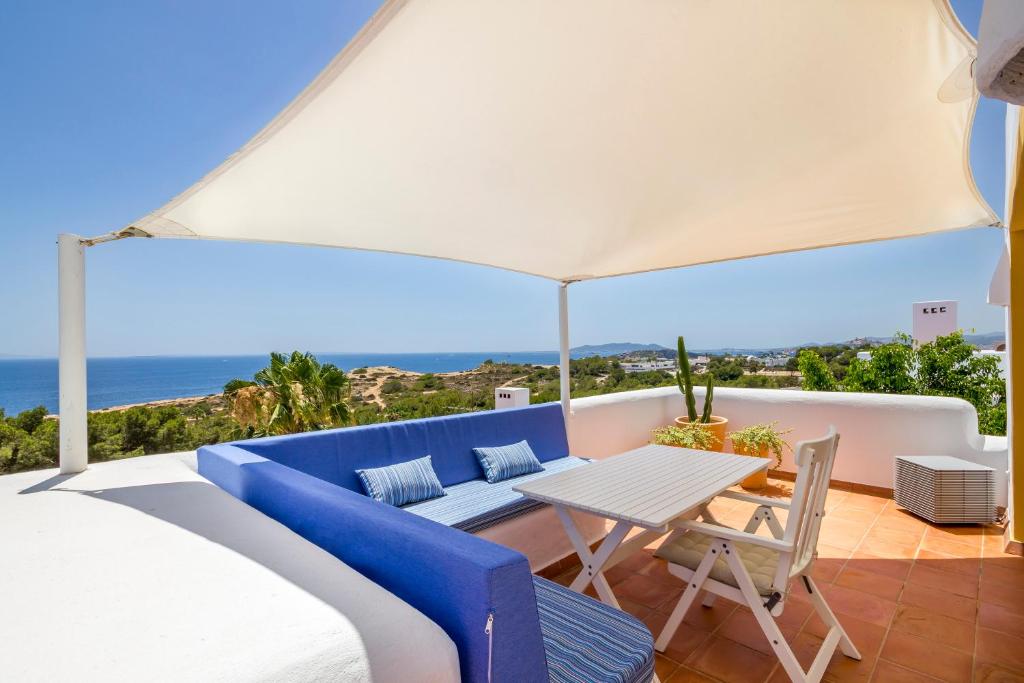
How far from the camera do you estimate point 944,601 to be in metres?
2.77

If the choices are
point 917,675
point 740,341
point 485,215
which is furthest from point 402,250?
point 740,341

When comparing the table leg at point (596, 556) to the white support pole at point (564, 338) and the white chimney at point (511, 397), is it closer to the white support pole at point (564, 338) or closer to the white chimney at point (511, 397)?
the white support pole at point (564, 338)

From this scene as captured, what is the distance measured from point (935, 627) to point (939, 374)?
20.3ft

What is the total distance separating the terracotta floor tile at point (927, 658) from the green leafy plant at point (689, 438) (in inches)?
101

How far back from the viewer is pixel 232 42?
5004 millimetres

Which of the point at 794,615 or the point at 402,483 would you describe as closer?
the point at 794,615

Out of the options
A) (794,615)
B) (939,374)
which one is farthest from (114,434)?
(939,374)

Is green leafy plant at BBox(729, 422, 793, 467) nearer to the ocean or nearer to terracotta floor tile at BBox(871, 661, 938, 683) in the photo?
terracotta floor tile at BBox(871, 661, 938, 683)

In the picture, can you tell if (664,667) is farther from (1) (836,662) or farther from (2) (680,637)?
(1) (836,662)

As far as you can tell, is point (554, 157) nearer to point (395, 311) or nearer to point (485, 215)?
point (485, 215)

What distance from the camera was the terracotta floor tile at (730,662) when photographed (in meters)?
2.18

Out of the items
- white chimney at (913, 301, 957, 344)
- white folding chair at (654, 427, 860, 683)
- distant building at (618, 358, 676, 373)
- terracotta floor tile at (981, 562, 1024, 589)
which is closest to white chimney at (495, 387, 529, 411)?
white folding chair at (654, 427, 860, 683)

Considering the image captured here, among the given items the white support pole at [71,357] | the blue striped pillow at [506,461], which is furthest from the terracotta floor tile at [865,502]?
the white support pole at [71,357]

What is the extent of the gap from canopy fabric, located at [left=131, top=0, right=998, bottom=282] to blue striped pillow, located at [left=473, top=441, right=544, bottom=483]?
65.7 inches
